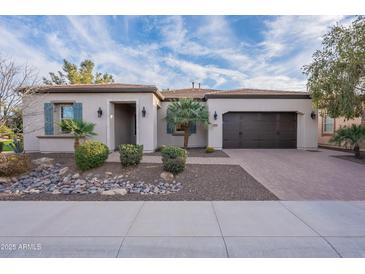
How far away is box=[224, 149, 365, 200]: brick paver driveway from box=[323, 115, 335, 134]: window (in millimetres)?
7914

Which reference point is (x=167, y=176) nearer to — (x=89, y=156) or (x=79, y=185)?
(x=79, y=185)

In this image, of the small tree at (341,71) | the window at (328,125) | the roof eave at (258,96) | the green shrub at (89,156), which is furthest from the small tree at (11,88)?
the window at (328,125)

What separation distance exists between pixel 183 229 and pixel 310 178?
5350 millimetres

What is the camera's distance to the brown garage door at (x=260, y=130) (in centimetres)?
1236

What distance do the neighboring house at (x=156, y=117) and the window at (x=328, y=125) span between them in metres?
4.62

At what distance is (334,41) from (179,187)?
33.9ft

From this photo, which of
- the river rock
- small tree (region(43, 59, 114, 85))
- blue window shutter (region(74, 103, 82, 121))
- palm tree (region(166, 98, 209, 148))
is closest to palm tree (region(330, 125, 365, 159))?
palm tree (region(166, 98, 209, 148))

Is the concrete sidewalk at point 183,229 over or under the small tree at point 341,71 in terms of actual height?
under

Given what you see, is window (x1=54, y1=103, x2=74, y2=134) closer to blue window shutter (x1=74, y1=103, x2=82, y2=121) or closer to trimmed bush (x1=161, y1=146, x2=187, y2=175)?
blue window shutter (x1=74, y1=103, x2=82, y2=121)

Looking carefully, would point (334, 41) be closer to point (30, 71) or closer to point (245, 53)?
point (245, 53)

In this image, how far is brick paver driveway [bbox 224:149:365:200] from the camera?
4.84 m

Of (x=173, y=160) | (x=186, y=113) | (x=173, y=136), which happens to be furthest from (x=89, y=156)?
(x=173, y=136)

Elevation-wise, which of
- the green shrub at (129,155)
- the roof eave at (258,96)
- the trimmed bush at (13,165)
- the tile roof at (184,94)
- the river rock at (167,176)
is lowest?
the river rock at (167,176)

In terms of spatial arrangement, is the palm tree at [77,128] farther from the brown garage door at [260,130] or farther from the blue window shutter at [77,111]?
the brown garage door at [260,130]
